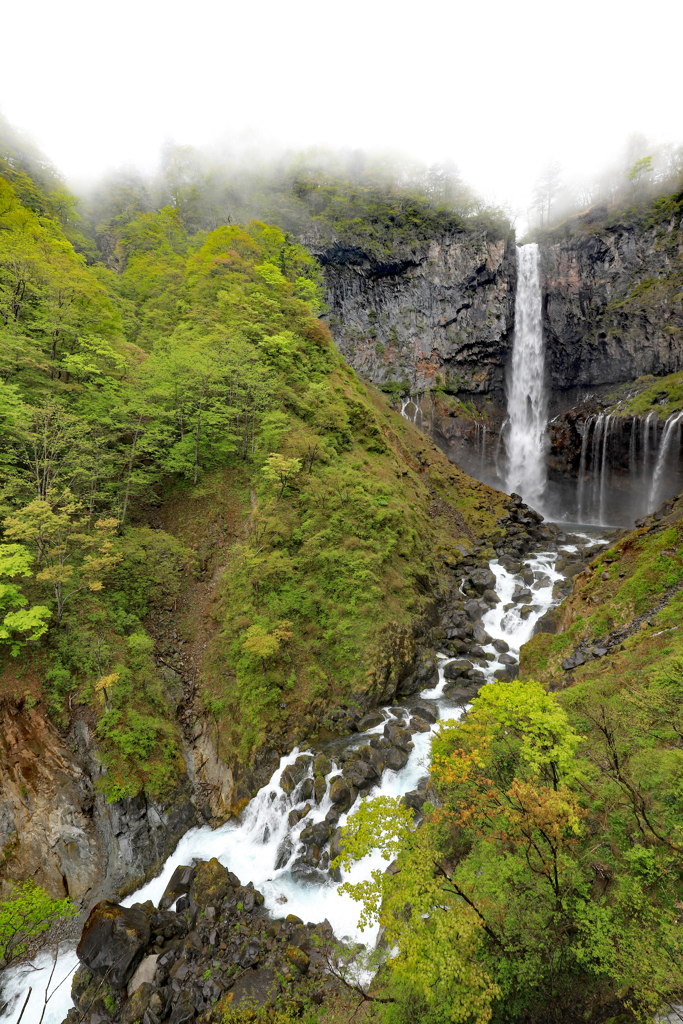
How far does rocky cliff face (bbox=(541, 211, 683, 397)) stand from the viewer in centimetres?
3725

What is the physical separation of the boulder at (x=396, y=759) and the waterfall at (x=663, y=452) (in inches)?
1308

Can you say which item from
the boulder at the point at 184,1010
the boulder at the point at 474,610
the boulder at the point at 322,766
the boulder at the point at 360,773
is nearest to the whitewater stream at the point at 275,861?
the boulder at the point at 360,773

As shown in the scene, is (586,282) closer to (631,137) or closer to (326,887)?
(631,137)

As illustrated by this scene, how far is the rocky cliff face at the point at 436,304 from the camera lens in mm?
44844

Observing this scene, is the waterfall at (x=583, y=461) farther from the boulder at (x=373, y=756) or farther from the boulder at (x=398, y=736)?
the boulder at (x=373, y=756)

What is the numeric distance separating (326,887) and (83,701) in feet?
26.9

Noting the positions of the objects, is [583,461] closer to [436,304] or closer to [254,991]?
[436,304]

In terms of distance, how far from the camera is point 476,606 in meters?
18.9

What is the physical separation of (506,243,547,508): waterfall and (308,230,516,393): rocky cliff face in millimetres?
1191

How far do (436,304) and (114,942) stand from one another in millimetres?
52419

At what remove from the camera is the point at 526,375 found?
45.3 meters

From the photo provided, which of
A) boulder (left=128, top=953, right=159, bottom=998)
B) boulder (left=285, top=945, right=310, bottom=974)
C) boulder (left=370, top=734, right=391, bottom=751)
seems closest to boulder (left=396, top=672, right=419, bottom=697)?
boulder (left=370, top=734, right=391, bottom=751)

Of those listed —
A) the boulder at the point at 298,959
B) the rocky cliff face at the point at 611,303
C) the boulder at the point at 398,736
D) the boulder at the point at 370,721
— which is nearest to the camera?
the boulder at the point at 298,959

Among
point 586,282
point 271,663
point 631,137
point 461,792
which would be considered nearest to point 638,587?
point 461,792
